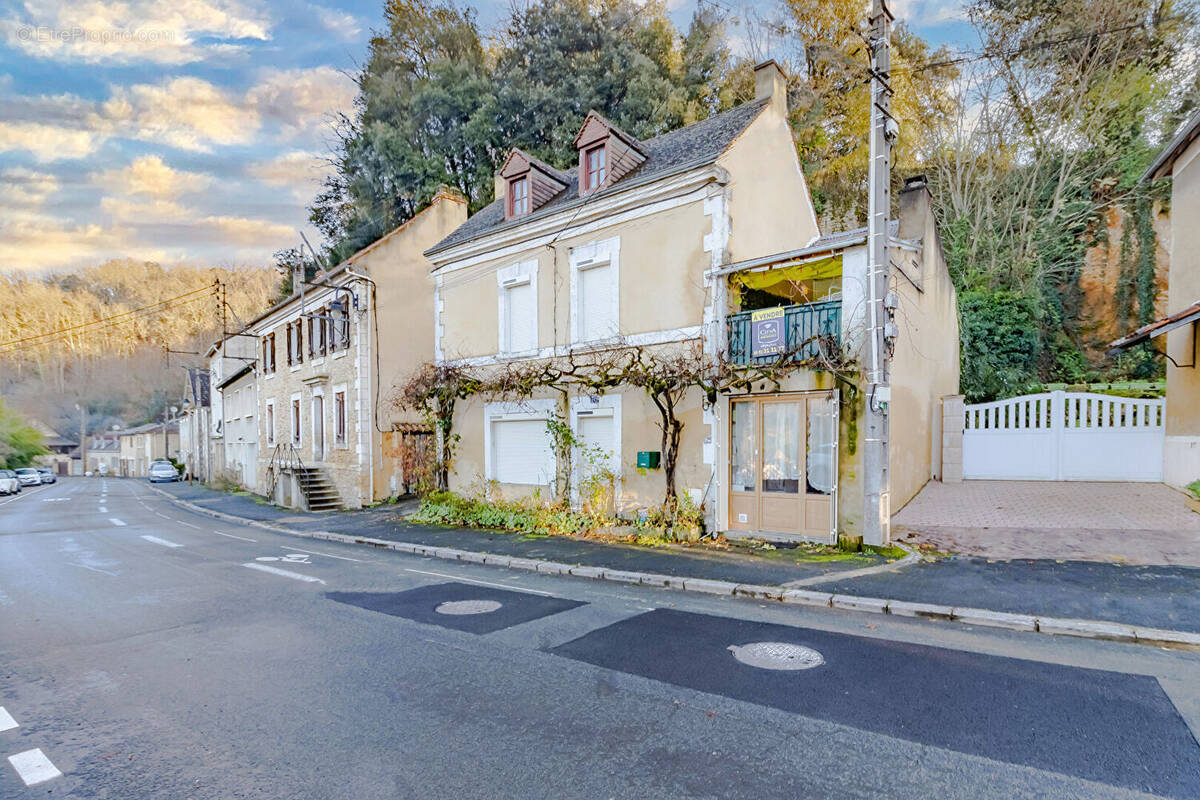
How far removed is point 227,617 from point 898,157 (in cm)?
2539

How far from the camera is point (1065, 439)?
39.9 ft

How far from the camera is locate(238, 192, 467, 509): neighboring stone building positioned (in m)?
18.4

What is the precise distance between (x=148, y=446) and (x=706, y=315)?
73960 millimetres

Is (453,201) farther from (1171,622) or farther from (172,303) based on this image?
(172,303)

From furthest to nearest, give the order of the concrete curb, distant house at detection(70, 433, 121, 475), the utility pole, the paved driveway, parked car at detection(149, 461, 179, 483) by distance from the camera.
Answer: distant house at detection(70, 433, 121, 475) → parked car at detection(149, 461, 179, 483) → the utility pole → the paved driveway → the concrete curb

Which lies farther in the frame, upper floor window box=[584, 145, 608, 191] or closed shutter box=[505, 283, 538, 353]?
closed shutter box=[505, 283, 538, 353]

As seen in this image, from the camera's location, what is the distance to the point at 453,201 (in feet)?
65.7

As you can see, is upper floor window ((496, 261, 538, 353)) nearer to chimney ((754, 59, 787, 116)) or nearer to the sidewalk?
the sidewalk

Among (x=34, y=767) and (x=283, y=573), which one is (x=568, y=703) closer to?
(x=34, y=767)

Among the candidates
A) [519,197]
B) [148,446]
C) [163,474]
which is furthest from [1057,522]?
[148,446]

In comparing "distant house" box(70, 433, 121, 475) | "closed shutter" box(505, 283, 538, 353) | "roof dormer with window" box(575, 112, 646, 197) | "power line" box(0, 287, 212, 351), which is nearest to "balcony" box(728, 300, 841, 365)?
"roof dormer with window" box(575, 112, 646, 197)

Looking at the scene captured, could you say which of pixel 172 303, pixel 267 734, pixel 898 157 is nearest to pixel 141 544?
pixel 267 734

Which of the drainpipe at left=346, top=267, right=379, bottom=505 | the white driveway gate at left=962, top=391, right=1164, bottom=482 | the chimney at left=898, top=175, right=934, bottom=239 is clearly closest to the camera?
the white driveway gate at left=962, top=391, right=1164, bottom=482

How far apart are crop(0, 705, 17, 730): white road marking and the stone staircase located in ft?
49.1
